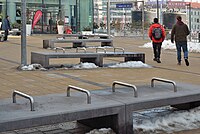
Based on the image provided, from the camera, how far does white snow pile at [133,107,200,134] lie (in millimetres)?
6234

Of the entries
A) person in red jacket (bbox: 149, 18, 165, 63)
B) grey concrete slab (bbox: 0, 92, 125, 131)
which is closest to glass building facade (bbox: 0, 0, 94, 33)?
person in red jacket (bbox: 149, 18, 165, 63)

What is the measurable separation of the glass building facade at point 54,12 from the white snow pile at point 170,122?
109 ft

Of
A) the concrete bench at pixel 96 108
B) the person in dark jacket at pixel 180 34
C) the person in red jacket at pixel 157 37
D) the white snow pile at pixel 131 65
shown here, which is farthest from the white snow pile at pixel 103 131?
the person in red jacket at pixel 157 37

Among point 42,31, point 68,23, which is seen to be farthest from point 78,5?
point 42,31

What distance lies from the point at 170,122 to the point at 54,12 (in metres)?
35.7

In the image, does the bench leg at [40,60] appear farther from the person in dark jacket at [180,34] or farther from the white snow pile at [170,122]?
the white snow pile at [170,122]

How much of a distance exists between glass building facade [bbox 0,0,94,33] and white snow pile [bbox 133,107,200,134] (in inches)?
1311

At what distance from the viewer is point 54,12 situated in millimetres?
41281

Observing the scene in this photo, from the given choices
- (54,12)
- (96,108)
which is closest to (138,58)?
(96,108)

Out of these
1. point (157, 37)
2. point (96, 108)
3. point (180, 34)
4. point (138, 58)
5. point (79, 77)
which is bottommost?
point (79, 77)

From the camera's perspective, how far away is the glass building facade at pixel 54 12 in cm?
3947

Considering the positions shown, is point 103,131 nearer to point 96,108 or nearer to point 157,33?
point 96,108

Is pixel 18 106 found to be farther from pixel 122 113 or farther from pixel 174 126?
pixel 174 126

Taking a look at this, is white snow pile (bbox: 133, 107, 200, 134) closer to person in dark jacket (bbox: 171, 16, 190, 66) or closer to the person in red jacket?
person in dark jacket (bbox: 171, 16, 190, 66)
